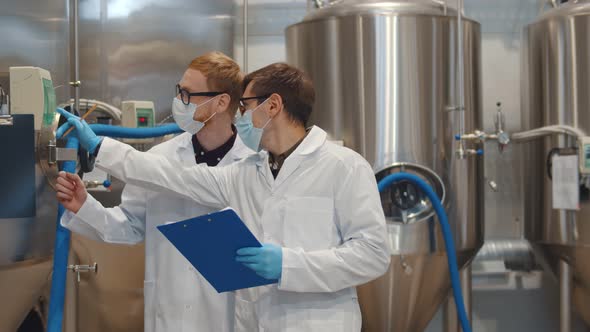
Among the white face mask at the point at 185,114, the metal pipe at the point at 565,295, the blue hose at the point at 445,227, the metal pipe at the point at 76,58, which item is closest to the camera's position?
the white face mask at the point at 185,114

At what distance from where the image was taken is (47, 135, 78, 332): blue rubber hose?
1.90m

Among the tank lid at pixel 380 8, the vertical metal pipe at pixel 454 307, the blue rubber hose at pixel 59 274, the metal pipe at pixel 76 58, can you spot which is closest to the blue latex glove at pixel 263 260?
the blue rubber hose at pixel 59 274

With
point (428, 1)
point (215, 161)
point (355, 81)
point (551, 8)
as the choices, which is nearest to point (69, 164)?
point (215, 161)

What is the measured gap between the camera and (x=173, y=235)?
70.5 inches

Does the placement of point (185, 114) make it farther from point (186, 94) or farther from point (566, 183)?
point (566, 183)

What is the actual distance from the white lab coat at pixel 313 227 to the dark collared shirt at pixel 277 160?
2cm

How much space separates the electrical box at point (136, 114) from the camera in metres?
2.81

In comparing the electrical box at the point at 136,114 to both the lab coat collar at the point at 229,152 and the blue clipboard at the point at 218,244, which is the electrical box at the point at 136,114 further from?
the blue clipboard at the point at 218,244

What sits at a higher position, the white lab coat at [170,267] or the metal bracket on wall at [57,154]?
the metal bracket on wall at [57,154]

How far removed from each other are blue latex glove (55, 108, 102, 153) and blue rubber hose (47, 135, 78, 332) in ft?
0.08

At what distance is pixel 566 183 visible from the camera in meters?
3.29

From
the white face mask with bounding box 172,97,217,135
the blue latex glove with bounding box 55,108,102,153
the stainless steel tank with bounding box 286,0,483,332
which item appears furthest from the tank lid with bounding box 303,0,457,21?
the blue latex glove with bounding box 55,108,102,153

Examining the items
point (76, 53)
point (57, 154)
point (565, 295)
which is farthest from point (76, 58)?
point (565, 295)

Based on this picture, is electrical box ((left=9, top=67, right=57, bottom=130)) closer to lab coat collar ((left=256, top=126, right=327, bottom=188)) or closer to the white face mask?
the white face mask
